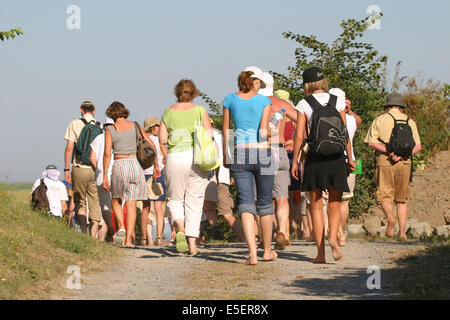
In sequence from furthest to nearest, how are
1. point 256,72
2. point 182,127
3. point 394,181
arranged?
point 394,181
point 182,127
point 256,72

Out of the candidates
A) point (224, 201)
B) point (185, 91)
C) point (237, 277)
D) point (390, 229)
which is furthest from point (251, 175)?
point (390, 229)

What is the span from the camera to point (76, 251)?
9.74 metres

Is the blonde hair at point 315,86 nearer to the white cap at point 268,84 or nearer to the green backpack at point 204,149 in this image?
the white cap at point 268,84

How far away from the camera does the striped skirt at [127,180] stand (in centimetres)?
1122

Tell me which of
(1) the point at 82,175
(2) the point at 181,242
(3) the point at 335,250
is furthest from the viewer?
(1) the point at 82,175

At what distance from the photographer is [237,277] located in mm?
8109

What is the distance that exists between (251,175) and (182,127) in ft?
3.88

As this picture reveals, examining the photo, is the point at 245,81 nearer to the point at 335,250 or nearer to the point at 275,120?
the point at 275,120

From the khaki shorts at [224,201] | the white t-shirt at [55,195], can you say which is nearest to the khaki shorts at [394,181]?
the khaki shorts at [224,201]

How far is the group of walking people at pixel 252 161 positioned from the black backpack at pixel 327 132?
0.01 m
